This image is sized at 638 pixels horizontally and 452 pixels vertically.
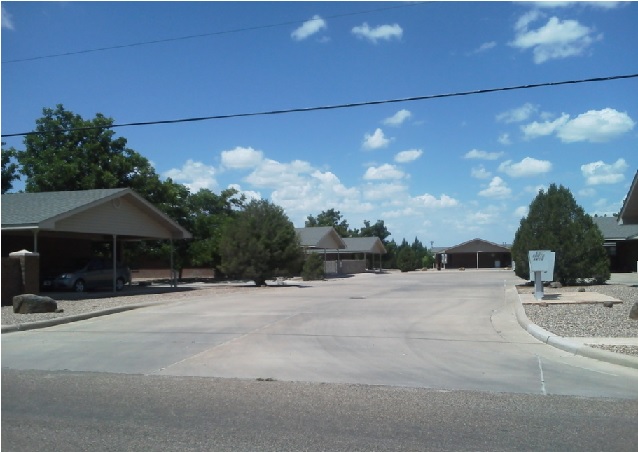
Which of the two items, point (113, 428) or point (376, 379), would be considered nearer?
point (113, 428)

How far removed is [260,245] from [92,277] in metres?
8.57

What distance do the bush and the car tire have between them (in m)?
20.3

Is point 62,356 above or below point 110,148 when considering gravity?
below

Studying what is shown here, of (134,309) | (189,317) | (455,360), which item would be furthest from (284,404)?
(134,309)

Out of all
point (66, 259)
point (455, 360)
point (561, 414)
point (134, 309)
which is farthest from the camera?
point (66, 259)

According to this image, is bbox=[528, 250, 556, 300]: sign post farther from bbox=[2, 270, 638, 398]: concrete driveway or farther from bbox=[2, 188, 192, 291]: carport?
bbox=[2, 188, 192, 291]: carport

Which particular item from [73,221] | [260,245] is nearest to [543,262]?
[260,245]

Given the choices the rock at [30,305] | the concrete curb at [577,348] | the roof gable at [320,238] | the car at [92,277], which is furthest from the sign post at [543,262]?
the roof gable at [320,238]

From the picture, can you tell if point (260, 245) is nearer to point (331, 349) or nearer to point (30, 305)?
point (30, 305)

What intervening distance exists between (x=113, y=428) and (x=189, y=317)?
1114 cm

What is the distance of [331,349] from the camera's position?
12164 mm

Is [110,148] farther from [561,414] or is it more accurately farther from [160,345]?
[561,414]

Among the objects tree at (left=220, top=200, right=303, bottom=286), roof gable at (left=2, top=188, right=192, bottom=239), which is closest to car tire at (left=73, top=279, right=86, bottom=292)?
roof gable at (left=2, top=188, right=192, bottom=239)

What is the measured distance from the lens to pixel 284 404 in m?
7.89
